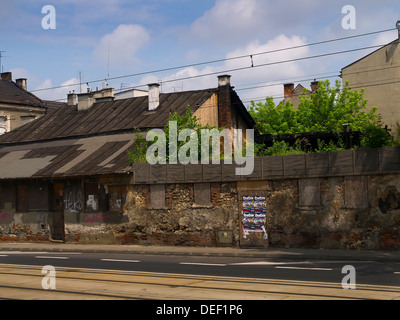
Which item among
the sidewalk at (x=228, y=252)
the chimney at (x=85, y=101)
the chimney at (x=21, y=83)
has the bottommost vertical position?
the sidewalk at (x=228, y=252)

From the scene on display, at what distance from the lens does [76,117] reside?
115ft

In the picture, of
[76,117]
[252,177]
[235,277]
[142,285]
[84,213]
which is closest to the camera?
[142,285]

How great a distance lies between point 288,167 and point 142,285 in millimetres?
9832

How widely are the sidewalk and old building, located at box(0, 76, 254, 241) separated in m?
1.60

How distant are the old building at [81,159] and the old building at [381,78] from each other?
16.8 meters

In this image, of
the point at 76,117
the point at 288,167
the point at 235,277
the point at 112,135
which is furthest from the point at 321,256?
the point at 76,117

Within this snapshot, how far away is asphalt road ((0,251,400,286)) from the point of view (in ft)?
41.4

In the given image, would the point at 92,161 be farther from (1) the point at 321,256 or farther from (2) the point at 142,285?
(2) the point at 142,285

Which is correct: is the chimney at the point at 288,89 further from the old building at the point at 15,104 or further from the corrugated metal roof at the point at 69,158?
the corrugated metal roof at the point at 69,158

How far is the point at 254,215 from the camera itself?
2111 centimetres

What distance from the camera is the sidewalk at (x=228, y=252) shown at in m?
17.2

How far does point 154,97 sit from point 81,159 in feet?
20.6

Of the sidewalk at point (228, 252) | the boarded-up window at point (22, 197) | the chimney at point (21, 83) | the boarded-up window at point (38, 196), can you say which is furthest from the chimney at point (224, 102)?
the chimney at point (21, 83)

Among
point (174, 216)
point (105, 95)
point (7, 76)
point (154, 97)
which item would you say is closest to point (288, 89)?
point (105, 95)
